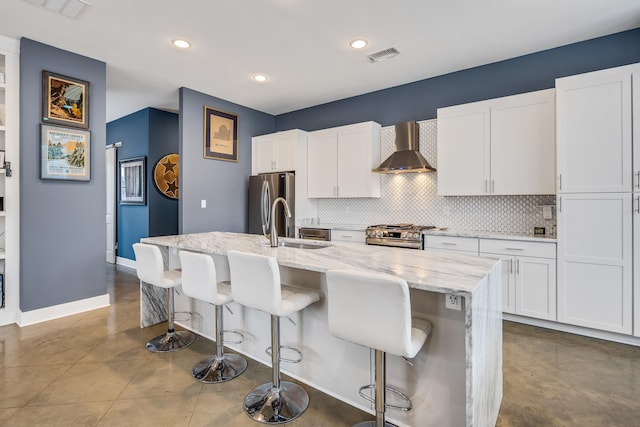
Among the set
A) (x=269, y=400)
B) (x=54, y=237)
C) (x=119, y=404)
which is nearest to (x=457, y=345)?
(x=269, y=400)

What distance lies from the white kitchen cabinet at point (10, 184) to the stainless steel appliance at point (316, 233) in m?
3.16

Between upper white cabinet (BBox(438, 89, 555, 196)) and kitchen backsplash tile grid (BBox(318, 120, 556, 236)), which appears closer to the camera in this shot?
upper white cabinet (BBox(438, 89, 555, 196))

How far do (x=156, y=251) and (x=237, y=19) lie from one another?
82.5 inches

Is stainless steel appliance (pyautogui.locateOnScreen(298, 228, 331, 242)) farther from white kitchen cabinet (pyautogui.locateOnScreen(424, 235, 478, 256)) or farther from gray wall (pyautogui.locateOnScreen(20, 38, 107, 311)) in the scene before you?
gray wall (pyautogui.locateOnScreen(20, 38, 107, 311))

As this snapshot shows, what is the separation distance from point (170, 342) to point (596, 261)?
3.73m

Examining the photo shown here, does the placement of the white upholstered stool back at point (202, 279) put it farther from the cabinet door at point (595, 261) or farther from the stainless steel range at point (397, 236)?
the cabinet door at point (595, 261)

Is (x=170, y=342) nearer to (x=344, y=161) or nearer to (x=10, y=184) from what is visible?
(x=10, y=184)

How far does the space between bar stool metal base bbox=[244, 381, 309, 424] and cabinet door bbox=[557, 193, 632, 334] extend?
2.53 meters

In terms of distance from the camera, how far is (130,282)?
5012 millimetres

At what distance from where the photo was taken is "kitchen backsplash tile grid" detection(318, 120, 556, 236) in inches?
140

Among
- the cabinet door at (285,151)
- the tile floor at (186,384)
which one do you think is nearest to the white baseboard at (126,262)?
the tile floor at (186,384)

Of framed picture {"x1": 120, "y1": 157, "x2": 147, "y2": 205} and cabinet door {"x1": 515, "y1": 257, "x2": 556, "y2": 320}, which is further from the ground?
framed picture {"x1": 120, "y1": 157, "x2": 147, "y2": 205}

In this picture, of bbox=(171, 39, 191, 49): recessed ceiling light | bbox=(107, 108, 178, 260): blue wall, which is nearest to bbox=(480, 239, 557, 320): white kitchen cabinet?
bbox=(171, 39, 191, 49): recessed ceiling light

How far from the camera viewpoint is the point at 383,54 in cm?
349
